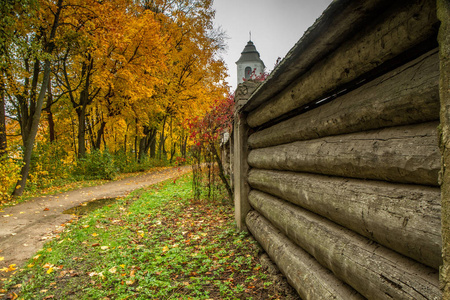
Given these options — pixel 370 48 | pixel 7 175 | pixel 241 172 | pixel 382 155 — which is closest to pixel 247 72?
pixel 7 175

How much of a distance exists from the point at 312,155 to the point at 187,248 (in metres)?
2.53

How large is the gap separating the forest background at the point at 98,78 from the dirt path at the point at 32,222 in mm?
1505

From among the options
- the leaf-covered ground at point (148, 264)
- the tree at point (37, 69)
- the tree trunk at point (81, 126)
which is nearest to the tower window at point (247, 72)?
the tree trunk at point (81, 126)

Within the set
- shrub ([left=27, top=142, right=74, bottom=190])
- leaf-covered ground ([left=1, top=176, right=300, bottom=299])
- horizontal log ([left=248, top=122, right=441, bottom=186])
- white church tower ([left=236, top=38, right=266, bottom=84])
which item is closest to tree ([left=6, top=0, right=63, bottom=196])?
shrub ([left=27, top=142, right=74, bottom=190])

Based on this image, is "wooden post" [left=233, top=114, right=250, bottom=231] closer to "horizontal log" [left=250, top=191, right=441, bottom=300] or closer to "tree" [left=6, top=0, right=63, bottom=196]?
"horizontal log" [left=250, top=191, right=441, bottom=300]

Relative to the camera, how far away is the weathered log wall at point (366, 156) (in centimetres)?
106

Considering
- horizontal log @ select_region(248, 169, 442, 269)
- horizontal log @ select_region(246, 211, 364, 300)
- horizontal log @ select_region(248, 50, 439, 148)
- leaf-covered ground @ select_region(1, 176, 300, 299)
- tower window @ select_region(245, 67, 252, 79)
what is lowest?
leaf-covered ground @ select_region(1, 176, 300, 299)

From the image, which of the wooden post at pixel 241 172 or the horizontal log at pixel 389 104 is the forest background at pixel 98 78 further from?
the horizontal log at pixel 389 104

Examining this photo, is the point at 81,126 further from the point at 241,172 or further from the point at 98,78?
the point at 241,172

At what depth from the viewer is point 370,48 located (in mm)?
1449

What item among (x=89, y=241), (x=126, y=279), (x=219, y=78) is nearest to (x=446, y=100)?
(x=126, y=279)

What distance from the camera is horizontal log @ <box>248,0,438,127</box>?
1.12 meters

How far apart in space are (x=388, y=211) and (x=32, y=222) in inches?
253

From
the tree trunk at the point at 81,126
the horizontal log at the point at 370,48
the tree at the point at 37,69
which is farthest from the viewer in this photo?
the tree trunk at the point at 81,126
